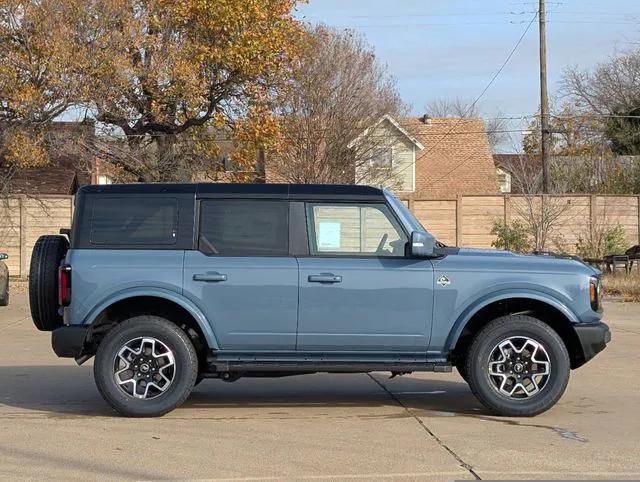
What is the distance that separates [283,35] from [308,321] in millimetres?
17810

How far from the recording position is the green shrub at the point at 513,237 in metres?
24.6

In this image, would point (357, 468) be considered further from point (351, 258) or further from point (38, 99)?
point (38, 99)

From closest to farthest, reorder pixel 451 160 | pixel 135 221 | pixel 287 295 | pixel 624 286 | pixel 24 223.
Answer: pixel 287 295 → pixel 135 221 → pixel 624 286 → pixel 24 223 → pixel 451 160

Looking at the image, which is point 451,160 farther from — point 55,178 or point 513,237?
point 55,178

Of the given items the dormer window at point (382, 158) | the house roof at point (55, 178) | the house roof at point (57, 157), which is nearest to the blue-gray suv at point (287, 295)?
the house roof at point (57, 157)

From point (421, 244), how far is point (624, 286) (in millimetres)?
13552

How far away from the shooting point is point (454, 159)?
4009 cm

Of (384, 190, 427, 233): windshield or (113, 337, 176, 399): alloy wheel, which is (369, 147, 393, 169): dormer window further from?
(113, 337, 176, 399): alloy wheel

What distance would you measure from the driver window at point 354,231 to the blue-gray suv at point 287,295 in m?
0.01

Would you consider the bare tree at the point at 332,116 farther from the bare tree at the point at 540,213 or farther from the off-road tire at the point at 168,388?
the off-road tire at the point at 168,388

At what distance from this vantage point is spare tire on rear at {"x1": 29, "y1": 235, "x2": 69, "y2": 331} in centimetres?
770

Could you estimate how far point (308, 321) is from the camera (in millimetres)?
7492

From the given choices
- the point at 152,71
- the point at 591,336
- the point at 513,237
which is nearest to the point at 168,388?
the point at 591,336

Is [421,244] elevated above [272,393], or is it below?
above
